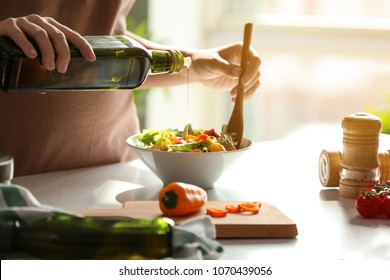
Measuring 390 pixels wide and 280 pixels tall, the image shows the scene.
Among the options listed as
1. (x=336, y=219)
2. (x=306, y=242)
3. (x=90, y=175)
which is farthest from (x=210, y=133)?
(x=306, y=242)

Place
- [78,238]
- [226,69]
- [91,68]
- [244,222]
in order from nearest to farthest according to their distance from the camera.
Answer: [78,238]
[244,222]
[91,68]
[226,69]

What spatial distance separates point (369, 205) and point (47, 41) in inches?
24.5

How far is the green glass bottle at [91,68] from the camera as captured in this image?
128cm

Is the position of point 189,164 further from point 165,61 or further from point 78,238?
point 78,238

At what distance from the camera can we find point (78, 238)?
100cm

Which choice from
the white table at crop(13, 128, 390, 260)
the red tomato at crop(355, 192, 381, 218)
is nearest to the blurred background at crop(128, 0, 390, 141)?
the white table at crop(13, 128, 390, 260)

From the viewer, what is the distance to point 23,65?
1.29 m

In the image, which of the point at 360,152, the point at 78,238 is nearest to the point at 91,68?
the point at 78,238

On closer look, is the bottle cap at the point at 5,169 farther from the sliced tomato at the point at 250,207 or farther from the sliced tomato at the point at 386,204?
the sliced tomato at the point at 386,204

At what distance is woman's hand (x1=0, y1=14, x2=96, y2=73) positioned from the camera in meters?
1.28

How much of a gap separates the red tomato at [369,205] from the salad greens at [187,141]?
0.31 m

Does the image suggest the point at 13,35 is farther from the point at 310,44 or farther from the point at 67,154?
the point at 310,44

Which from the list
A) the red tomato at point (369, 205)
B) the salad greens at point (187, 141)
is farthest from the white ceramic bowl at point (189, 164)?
the red tomato at point (369, 205)

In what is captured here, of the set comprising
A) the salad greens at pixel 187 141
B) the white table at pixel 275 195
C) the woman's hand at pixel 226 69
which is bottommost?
the white table at pixel 275 195
